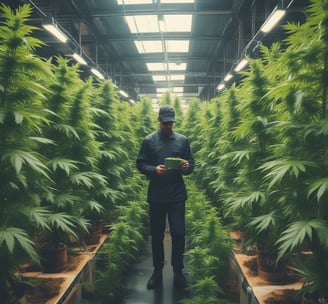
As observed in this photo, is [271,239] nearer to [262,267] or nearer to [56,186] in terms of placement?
[262,267]

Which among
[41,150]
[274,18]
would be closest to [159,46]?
[274,18]

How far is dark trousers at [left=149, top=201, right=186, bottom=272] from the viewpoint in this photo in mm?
3189

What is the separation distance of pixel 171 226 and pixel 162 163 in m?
0.66

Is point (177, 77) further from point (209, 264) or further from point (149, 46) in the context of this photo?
point (209, 264)

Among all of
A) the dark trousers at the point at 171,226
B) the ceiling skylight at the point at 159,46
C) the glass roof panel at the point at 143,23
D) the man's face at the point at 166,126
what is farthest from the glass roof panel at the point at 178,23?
the dark trousers at the point at 171,226

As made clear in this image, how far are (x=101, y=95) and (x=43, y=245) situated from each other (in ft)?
8.17

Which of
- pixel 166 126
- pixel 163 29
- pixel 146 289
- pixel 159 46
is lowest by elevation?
pixel 146 289

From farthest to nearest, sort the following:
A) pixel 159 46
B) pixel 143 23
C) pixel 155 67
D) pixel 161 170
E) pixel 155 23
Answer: pixel 155 67
pixel 159 46
pixel 143 23
pixel 155 23
pixel 161 170

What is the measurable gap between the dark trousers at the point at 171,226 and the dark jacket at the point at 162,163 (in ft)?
0.29

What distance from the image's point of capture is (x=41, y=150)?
10.2 ft

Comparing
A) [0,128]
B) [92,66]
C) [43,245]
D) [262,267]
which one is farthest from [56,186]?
[92,66]

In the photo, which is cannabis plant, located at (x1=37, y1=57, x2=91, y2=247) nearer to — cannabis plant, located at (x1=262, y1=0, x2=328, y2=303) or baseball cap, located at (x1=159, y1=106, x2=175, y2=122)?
baseball cap, located at (x1=159, y1=106, x2=175, y2=122)

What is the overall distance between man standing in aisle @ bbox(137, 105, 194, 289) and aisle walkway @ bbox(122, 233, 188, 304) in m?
0.10

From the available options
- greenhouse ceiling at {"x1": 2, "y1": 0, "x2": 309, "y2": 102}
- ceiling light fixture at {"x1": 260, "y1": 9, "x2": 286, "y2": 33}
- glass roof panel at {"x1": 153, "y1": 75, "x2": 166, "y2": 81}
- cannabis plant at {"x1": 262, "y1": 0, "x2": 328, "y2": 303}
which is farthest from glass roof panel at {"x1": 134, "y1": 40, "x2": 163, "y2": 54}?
cannabis plant at {"x1": 262, "y1": 0, "x2": 328, "y2": 303}
